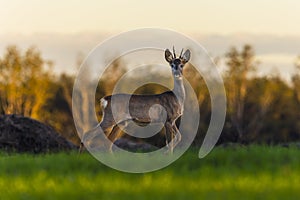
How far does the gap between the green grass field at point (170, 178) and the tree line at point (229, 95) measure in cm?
3584

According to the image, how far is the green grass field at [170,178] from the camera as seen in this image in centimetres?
1135

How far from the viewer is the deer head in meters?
17.9

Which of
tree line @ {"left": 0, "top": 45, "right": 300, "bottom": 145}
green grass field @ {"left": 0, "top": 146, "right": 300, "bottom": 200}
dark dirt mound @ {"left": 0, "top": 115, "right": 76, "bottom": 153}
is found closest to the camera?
green grass field @ {"left": 0, "top": 146, "right": 300, "bottom": 200}

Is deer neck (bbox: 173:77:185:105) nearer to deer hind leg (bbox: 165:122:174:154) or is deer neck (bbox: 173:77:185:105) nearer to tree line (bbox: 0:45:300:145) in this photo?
deer hind leg (bbox: 165:122:174:154)

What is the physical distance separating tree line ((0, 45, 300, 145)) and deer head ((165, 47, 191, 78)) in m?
33.6

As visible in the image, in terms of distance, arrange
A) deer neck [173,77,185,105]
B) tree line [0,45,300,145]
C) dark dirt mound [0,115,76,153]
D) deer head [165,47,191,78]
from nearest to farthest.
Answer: deer head [165,47,191,78]
deer neck [173,77,185,105]
dark dirt mound [0,115,76,153]
tree line [0,45,300,145]

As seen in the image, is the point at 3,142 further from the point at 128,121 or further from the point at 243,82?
the point at 243,82

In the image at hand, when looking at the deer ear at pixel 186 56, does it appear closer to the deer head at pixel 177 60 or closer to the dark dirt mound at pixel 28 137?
the deer head at pixel 177 60

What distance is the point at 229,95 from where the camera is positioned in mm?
57312

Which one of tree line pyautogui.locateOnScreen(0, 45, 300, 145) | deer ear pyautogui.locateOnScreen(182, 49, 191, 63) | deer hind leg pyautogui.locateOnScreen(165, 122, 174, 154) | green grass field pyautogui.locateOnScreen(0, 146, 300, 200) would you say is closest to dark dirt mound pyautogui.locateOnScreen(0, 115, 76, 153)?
deer hind leg pyautogui.locateOnScreen(165, 122, 174, 154)

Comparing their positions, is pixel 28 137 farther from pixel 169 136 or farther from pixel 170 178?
pixel 170 178

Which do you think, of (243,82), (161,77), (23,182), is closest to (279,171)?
(23,182)

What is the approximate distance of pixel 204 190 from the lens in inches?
452

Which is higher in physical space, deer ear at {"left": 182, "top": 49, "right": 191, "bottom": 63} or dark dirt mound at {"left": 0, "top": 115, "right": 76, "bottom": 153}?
deer ear at {"left": 182, "top": 49, "right": 191, "bottom": 63}
